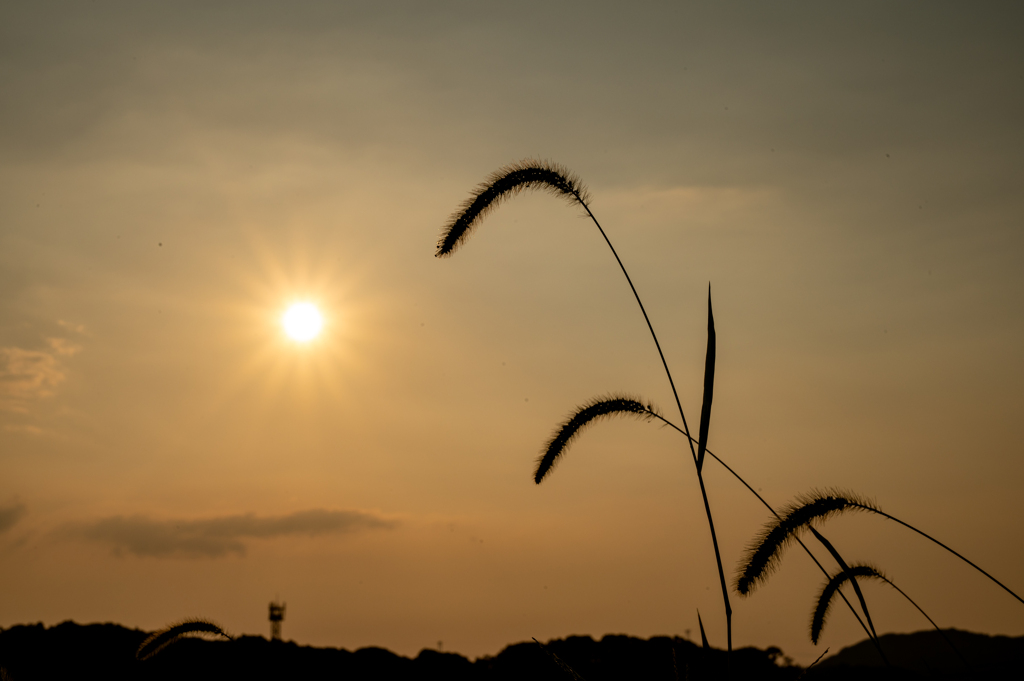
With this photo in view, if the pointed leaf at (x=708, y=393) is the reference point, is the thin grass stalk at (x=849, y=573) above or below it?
below

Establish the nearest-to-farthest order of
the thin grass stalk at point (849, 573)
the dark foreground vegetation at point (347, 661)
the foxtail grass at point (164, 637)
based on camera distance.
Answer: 1. the thin grass stalk at point (849, 573)
2. the foxtail grass at point (164, 637)
3. the dark foreground vegetation at point (347, 661)

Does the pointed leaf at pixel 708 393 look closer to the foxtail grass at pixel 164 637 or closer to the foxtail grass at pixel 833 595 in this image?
the foxtail grass at pixel 833 595

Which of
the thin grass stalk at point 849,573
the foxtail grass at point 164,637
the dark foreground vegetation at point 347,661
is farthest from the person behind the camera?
the dark foreground vegetation at point 347,661

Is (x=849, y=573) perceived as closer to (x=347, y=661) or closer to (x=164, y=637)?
(x=164, y=637)

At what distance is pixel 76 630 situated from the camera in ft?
62.8

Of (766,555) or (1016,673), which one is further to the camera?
(1016,673)

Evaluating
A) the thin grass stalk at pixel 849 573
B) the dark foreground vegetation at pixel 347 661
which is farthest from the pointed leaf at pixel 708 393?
the dark foreground vegetation at pixel 347 661

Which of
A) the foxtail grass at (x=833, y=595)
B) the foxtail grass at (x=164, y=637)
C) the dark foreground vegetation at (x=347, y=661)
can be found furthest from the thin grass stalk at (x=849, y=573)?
the dark foreground vegetation at (x=347, y=661)

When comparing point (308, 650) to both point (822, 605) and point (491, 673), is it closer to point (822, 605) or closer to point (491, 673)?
point (491, 673)

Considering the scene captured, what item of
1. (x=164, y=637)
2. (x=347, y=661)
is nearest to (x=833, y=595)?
(x=164, y=637)

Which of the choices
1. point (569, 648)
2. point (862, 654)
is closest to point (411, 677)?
point (569, 648)

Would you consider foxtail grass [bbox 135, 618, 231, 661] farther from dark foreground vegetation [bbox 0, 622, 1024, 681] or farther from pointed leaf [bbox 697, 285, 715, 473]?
dark foreground vegetation [bbox 0, 622, 1024, 681]

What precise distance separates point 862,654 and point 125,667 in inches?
5782

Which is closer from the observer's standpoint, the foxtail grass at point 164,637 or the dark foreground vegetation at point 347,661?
the foxtail grass at point 164,637
